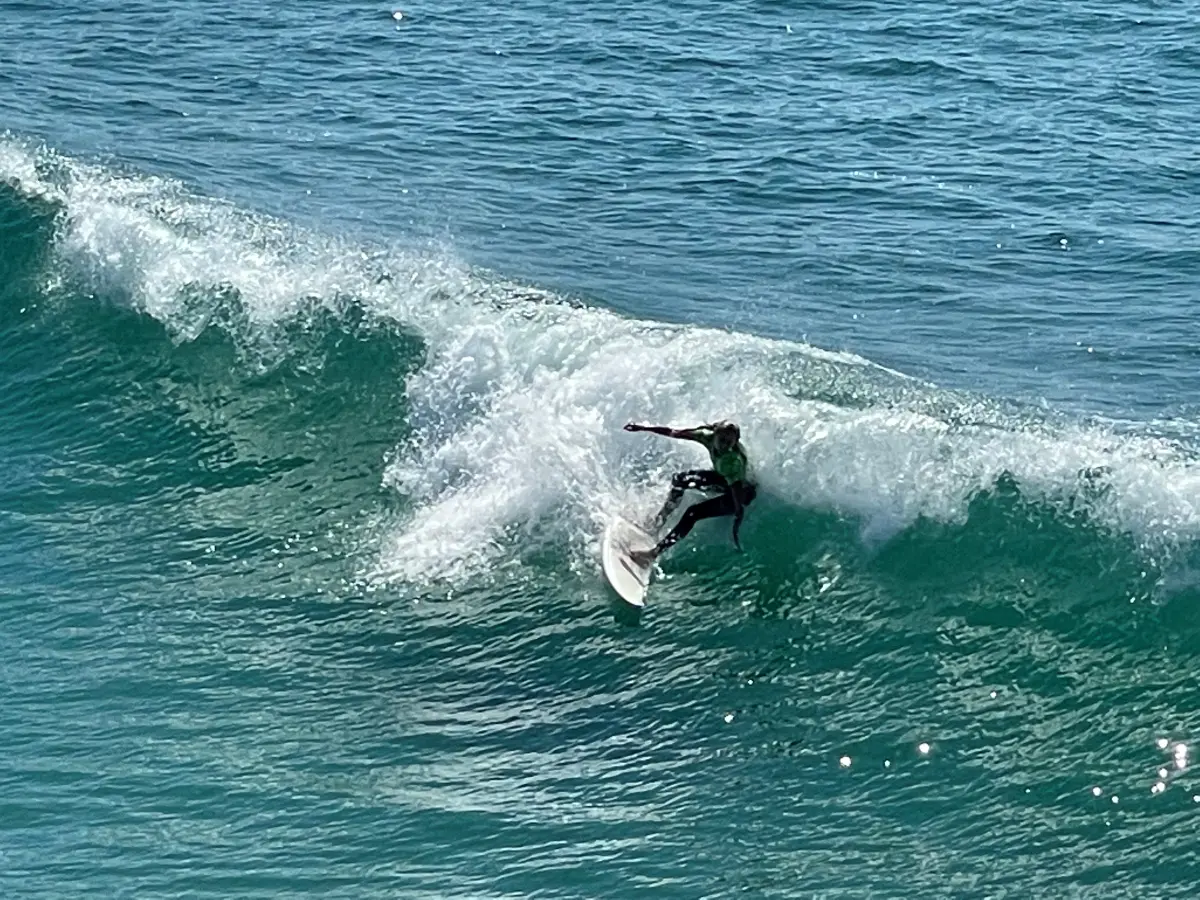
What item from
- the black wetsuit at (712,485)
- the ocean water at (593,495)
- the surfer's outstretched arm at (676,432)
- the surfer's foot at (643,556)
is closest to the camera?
the ocean water at (593,495)

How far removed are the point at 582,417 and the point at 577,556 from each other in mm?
1997

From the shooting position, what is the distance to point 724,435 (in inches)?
707

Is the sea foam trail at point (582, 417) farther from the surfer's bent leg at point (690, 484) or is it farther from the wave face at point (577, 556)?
the surfer's bent leg at point (690, 484)

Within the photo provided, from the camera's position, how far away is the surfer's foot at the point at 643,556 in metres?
18.6

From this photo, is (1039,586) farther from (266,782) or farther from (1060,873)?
(266,782)

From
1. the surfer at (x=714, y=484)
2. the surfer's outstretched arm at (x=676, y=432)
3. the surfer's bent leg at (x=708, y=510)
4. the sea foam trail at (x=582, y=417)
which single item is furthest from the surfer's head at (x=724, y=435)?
the sea foam trail at (x=582, y=417)

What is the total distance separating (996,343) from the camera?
23734 millimetres

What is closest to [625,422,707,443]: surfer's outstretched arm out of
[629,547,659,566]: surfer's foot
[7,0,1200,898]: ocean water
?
[629,547,659,566]: surfer's foot

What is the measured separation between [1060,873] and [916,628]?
3434 mm

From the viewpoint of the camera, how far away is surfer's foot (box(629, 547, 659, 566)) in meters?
18.6

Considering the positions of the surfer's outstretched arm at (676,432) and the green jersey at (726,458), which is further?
the green jersey at (726,458)

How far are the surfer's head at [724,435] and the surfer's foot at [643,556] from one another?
1.34 meters

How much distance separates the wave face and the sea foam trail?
0.04 metres

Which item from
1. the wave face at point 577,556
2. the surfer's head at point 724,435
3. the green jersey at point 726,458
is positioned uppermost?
the surfer's head at point 724,435
